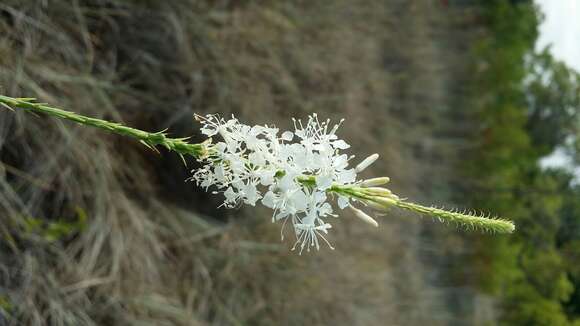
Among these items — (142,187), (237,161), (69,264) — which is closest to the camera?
(237,161)

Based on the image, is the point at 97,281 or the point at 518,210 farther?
the point at 518,210

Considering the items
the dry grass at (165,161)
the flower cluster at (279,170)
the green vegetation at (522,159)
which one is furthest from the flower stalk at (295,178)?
the green vegetation at (522,159)

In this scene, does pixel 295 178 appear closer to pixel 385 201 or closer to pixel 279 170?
pixel 279 170

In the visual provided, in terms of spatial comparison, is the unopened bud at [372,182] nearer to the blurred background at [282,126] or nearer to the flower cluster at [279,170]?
the flower cluster at [279,170]

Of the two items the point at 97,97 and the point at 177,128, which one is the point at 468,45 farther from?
the point at 97,97

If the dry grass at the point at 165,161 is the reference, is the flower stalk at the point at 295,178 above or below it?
below

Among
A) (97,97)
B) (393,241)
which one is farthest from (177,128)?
(393,241)
